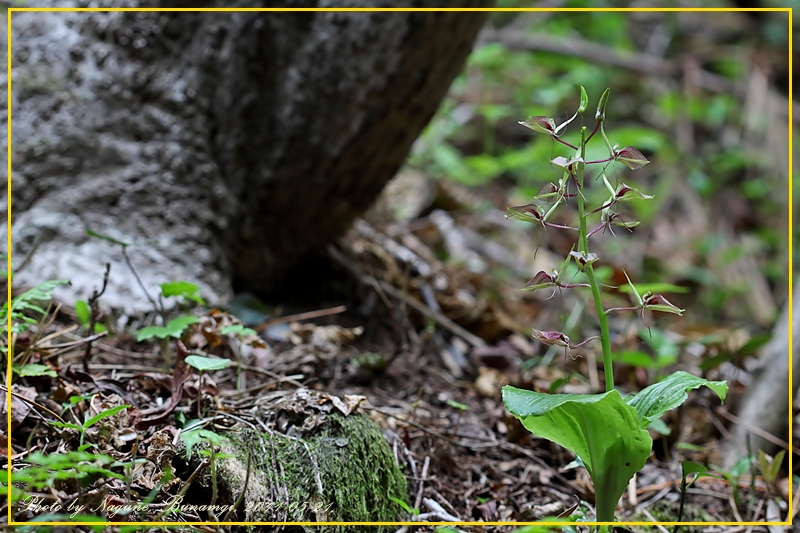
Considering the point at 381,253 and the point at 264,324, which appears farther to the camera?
the point at 381,253

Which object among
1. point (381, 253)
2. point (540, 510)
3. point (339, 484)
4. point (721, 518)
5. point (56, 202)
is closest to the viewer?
point (339, 484)

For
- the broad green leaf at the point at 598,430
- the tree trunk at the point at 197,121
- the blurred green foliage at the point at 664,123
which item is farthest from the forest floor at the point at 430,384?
the blurred green foliage at the point at 664,123

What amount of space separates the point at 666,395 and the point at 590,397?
0.50 ft

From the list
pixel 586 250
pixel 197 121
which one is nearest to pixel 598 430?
pixel 586 250

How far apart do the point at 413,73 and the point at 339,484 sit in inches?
47.4

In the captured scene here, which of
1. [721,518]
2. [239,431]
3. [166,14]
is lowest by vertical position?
[721,518]

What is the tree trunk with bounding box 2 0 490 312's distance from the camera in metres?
1.71

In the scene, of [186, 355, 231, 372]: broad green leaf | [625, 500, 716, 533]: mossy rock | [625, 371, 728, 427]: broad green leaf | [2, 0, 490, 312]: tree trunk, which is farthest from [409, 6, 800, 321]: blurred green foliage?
[625, 371, 728, 427]: broad green leaf

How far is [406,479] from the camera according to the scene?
123cm

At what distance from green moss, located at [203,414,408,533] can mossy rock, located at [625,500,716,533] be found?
53 centimetres

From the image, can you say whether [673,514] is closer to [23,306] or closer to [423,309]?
[423,309]

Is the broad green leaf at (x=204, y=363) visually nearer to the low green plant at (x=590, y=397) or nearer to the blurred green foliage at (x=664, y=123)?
the low green plant at (x=590, y=397)

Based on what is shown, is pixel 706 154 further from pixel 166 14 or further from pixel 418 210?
pixel 166 14

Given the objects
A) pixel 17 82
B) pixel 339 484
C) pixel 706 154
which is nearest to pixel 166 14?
pixel 17 82
